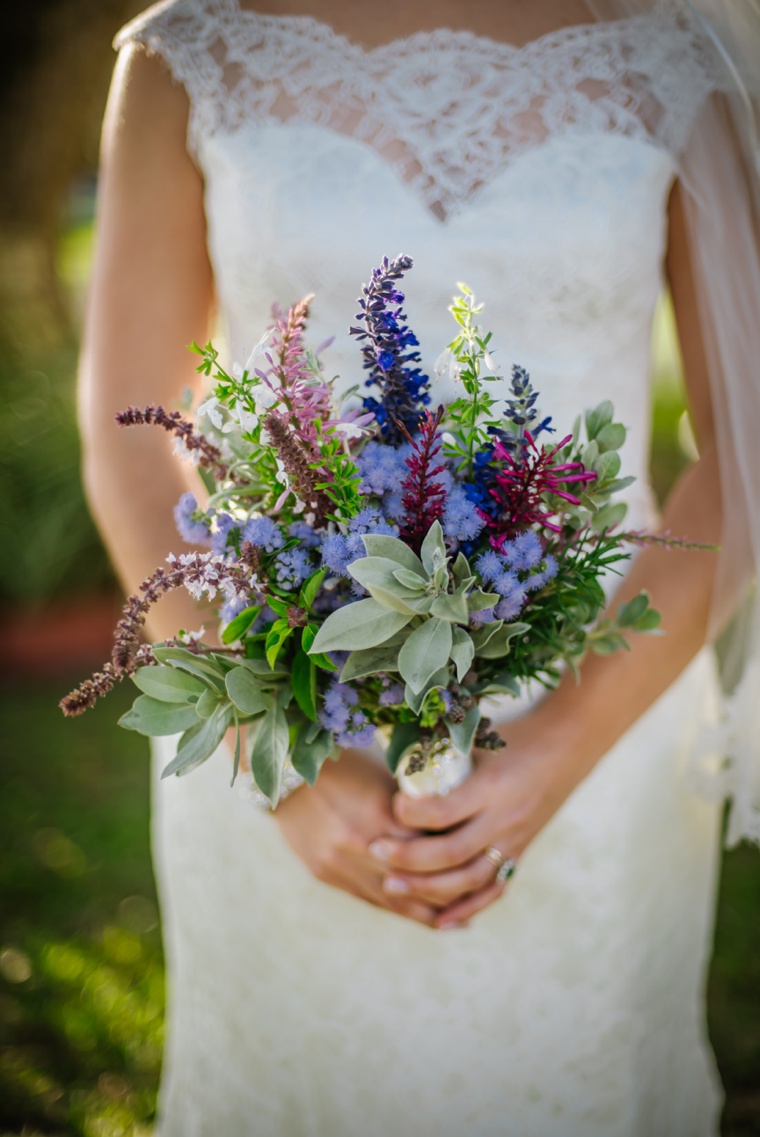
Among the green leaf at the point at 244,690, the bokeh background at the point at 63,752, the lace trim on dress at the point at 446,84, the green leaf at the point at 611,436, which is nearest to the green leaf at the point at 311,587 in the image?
the green leaf at the point at 244,690

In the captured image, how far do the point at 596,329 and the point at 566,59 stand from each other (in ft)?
1.61

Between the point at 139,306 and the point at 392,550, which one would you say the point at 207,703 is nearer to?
the point at 392,550

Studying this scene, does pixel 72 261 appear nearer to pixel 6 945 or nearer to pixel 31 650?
pixel 31 650

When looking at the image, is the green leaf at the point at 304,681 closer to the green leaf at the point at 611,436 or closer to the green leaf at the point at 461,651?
the green leaf at the point at 461,651

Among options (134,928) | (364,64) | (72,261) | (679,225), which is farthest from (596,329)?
(72,261)

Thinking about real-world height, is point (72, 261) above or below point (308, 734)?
above

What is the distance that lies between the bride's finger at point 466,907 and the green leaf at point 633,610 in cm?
51

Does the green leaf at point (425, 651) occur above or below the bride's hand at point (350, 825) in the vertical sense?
above

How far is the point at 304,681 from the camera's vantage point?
3.59ft

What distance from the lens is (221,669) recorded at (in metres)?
1.08


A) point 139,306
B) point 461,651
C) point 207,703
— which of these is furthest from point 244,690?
point 139,306

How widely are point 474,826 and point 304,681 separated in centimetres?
50

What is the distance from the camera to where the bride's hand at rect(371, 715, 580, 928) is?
55.1 inches

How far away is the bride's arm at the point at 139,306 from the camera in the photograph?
1675 mm
